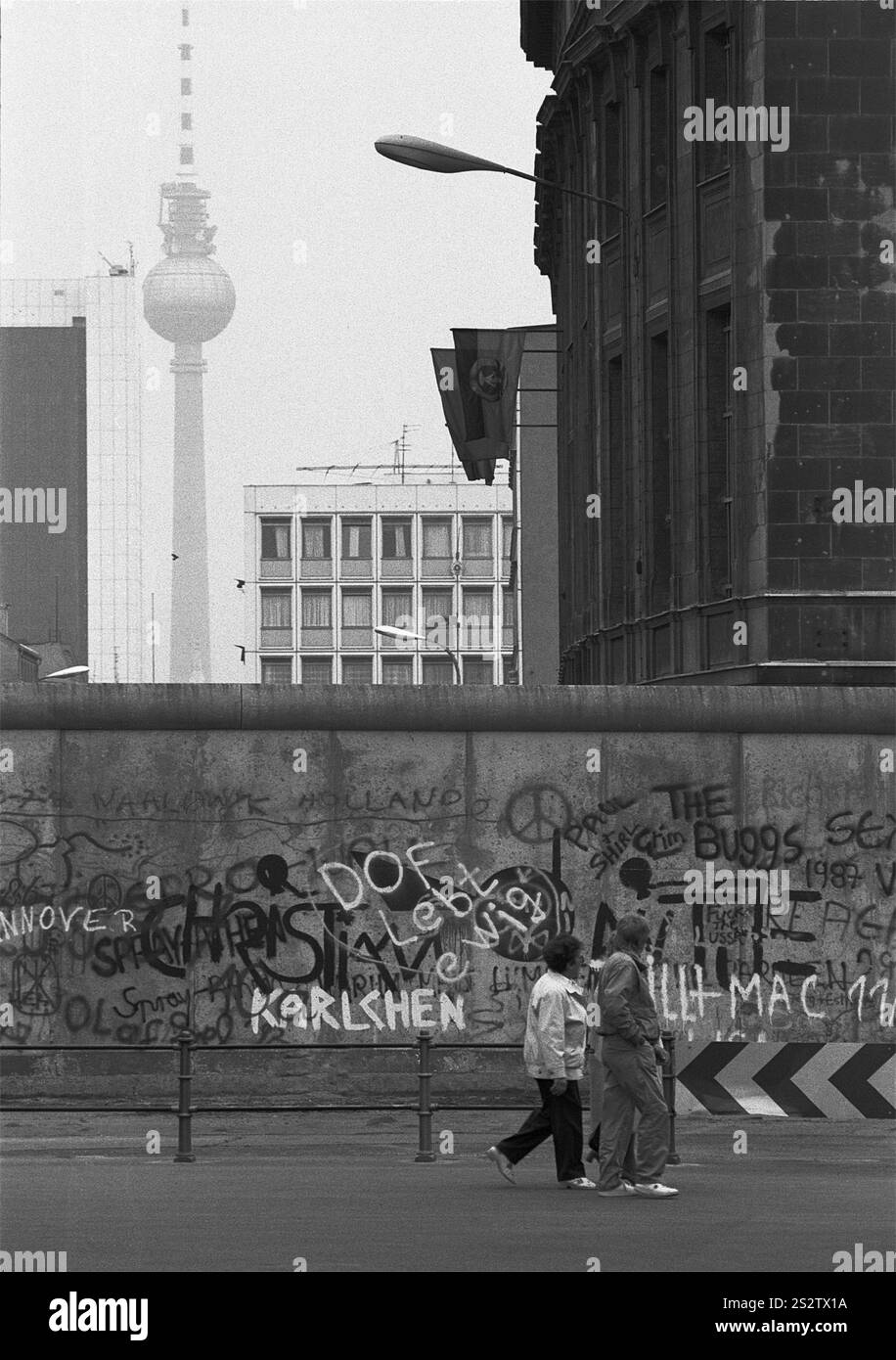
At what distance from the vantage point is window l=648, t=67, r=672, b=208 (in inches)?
1136

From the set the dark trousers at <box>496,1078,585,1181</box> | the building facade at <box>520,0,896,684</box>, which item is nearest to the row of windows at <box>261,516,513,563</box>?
the building facade at <box>520,0,896,684</box>

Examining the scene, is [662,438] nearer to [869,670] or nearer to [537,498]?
[869,670]

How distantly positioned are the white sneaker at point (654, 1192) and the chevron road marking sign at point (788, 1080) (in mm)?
3548

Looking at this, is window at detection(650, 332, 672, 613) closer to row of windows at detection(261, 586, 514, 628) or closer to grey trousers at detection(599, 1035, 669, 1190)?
grey trousers at detection(599, 1035, 669, 1190)

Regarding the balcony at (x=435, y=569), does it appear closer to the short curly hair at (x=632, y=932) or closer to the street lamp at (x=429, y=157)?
the street lamp at (x=429, y=157)

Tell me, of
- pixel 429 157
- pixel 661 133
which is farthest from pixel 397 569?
pixel 429 157

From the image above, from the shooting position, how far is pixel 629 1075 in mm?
13641

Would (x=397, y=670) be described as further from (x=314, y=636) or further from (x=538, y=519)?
(x=538, y=519)

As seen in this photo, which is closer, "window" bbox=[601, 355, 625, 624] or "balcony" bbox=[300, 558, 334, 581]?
"window" bbox=[601, 355, 625, 624]

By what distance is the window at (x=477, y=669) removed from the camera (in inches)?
5728

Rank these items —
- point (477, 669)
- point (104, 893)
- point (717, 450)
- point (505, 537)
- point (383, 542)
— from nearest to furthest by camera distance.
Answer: point (104, 893), point (717, 450), point (477, 669), point (505, 537), point (383, 542)

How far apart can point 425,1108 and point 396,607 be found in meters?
139

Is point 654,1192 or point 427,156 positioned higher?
point 427,156

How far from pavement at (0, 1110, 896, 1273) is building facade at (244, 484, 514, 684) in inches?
5286
